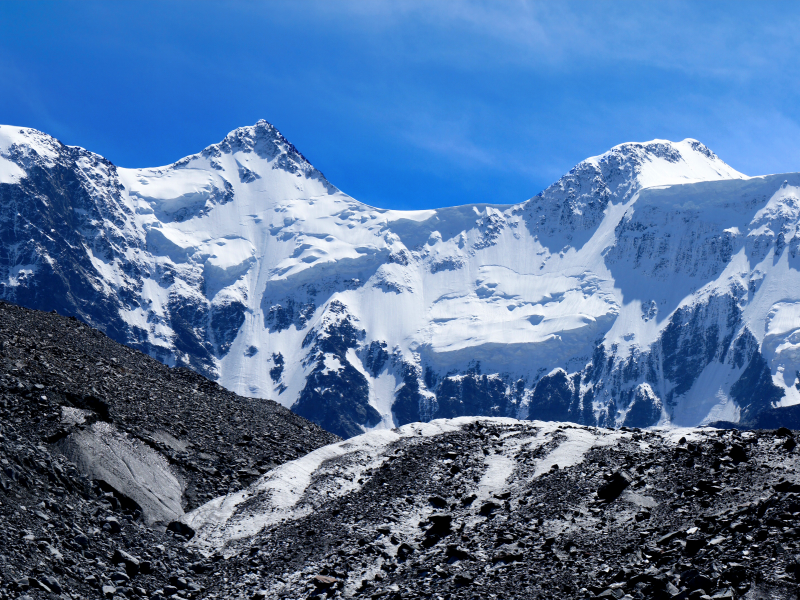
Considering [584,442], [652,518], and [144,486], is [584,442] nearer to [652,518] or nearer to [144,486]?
[652,518]

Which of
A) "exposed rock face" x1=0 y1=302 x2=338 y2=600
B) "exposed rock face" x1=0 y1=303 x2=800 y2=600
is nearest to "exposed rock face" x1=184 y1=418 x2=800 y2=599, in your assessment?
"exposed rock face" x1=0 y1=303 x2=800 y2=600

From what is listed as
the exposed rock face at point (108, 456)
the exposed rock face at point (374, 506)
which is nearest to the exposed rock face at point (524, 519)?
the exposed rock face at point (374, 506)

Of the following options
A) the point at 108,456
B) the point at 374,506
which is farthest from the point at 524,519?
the point at 108,456

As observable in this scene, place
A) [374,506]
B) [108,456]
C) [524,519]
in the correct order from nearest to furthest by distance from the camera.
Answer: [524,519] < [374,506] < [108,456]

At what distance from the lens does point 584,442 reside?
37.7m

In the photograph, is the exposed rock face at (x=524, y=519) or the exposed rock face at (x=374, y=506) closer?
the exposed rock face at (x=524, y=519)

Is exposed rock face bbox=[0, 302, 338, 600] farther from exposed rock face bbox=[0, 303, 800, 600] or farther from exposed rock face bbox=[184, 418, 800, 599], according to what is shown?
exposed rock face bbox=[184, 418, 800, 599]

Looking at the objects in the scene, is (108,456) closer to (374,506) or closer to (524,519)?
(374,506)

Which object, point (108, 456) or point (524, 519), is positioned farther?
point (108, 456)

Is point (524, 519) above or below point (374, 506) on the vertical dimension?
below

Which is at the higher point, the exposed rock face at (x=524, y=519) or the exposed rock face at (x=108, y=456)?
the exposed rock face at (x=108, y=456)

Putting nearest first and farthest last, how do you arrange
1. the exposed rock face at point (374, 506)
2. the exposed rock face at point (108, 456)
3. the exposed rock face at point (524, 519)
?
1. the exposed rock face at point (524, 519)
2. the exposed rock face at point (374, 506)
3. the exposed rock face at point (108, 456)

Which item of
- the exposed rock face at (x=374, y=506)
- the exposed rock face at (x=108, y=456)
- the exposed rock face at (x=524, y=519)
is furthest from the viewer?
the exposed rock face at (x=108, y=456)

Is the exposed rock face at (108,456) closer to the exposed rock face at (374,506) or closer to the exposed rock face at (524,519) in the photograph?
the exposed rock face at (374,506)
